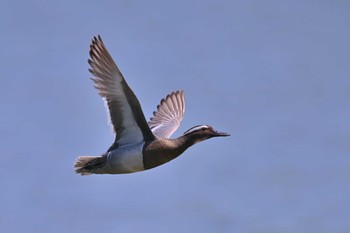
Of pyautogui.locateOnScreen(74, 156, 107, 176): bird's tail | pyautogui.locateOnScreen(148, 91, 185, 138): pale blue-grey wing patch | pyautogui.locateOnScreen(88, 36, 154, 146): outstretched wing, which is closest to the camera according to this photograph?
pyautogui.locateOnScreen(88, 36, 154, 146): outstretched wing

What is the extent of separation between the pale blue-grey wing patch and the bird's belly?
7.32 feet

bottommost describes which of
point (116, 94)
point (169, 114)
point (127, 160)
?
point (127, 160)

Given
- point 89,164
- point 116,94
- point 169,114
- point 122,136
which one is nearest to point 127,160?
point 122,136

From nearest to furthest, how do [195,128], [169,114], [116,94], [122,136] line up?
[116,94] → [122,136] → [195,128] → [169,114]

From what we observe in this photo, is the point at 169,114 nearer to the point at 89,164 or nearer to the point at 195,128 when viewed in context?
the point at 195,128

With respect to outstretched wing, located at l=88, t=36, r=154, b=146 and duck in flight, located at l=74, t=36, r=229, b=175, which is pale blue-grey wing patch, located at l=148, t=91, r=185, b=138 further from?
outstretched wing, located at l=88, t=36, r=154, b=146

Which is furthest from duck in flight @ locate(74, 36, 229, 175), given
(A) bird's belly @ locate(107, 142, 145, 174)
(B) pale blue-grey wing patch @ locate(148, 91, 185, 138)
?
(B) pale blue-grey wing patch @ locate(148, 91, 185, 138)

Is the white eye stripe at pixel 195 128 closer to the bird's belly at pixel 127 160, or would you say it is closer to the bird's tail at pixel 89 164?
the bird's belly at pixel 127 160

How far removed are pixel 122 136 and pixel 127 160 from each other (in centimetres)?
50

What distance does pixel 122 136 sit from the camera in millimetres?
16781

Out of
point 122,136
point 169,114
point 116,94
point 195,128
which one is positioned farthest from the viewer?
point 169,114

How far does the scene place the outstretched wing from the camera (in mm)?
16328

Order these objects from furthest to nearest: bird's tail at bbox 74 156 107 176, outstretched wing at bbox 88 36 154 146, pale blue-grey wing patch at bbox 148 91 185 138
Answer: pale blue-grey wing patch at bbox 148 91 185 138 < bird's tail at bbox 74 156 107 176 < outstretched wing at bbox 88 36 154 146

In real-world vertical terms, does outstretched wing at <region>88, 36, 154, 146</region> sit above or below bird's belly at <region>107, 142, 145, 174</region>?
above
